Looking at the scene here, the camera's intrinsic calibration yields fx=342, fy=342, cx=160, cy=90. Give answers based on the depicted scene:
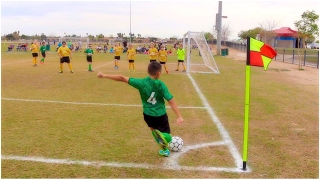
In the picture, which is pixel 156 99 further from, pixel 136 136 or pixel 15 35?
pixel 15 35

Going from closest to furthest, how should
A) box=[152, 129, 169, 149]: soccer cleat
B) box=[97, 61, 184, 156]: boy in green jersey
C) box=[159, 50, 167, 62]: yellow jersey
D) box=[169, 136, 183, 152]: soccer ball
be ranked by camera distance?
box=[97, 61, 184, 156]: boy in green jersey → box=[152, 129, 169, 149]: soccer cleat → box=[169, 136, 183, 152]: soccer ball → box=[159, 50, 167, 62]: yellow jersey

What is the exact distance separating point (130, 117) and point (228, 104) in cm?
323

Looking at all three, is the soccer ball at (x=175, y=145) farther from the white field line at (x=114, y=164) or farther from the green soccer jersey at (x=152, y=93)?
the green soccer jersey at (x=152, y=93)

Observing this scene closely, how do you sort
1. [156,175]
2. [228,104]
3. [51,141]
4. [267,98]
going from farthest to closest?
[267,98]
[228,104]
[51,141]
[156,175]

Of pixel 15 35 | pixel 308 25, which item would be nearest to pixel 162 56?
pixel 308 25

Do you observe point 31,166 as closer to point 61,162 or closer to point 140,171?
point 61,162

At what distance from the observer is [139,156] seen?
5.41 m

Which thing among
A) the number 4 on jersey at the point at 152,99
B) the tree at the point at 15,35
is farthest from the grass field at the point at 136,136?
the tree at the point at 15,35

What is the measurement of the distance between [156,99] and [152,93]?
143 mm

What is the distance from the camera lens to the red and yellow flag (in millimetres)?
4859

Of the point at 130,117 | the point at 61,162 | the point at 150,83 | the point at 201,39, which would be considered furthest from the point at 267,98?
the point at 201,39

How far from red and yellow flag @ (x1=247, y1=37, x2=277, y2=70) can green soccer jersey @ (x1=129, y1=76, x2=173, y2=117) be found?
4.20 feet

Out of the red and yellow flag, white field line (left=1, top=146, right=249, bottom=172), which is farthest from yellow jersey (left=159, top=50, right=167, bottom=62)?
the red and yellow flag

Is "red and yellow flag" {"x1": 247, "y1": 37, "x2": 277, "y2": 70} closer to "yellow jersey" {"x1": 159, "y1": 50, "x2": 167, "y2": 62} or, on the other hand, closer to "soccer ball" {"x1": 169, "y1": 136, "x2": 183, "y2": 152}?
"soccer ball" {"x1": 169, "y1": 136, "x2": 183, "y2": 152}
